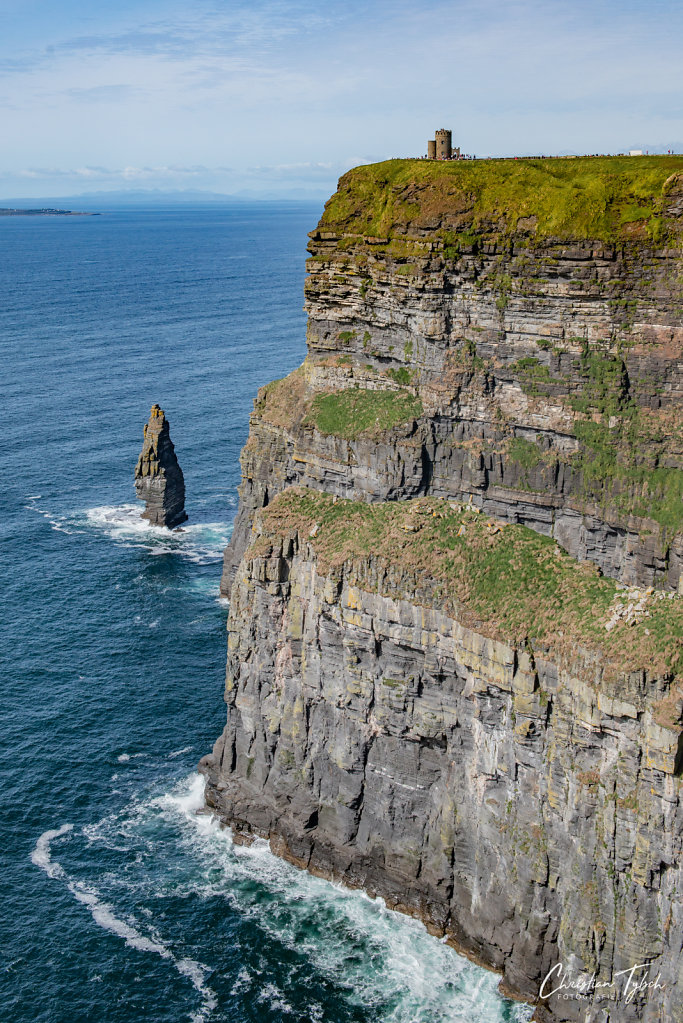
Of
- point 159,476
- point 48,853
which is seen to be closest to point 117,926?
point 48,853

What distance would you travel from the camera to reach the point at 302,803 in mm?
68312

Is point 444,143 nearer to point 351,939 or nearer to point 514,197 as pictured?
point 514,197

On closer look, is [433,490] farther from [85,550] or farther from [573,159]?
[85,550]

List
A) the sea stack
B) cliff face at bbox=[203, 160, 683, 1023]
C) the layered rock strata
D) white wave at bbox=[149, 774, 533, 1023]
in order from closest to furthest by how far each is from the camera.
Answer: the layered rock strata
cliff face at bbox=[203, 160, 683, 1023]
white wave at bbox=[149, 774, 533, 1023]
the sea stack

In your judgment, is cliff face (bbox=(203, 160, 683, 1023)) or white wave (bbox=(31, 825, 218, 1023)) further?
white wave (bbox=(31, 825, 218, 1023))

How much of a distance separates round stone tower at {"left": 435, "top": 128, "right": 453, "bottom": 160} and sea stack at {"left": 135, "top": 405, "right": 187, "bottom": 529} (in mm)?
48352

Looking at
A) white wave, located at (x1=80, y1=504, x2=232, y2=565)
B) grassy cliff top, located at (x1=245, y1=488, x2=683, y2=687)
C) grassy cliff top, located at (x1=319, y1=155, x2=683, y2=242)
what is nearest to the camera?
grassy cliff top, located at (x1=245, y1=488, x2=683, y2=687)

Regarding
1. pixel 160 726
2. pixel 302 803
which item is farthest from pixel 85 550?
pixel 302 803

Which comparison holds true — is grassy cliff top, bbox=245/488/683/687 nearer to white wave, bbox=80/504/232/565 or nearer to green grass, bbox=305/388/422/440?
green grass, bbox=305/388/422/440

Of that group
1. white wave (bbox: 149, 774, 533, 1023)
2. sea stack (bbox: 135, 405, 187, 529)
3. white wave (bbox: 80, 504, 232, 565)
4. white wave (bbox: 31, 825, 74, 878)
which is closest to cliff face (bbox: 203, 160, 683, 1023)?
white wave (bbox: 149, 774, 533, 1023)

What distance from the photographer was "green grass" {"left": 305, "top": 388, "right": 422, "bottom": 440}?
230ft

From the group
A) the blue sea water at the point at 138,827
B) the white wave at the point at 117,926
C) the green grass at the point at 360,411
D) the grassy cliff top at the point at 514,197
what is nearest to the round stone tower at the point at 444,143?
the grassy cliff top at the point at 514,197

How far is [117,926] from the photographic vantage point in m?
62.6

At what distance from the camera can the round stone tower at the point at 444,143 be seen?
79938mm
